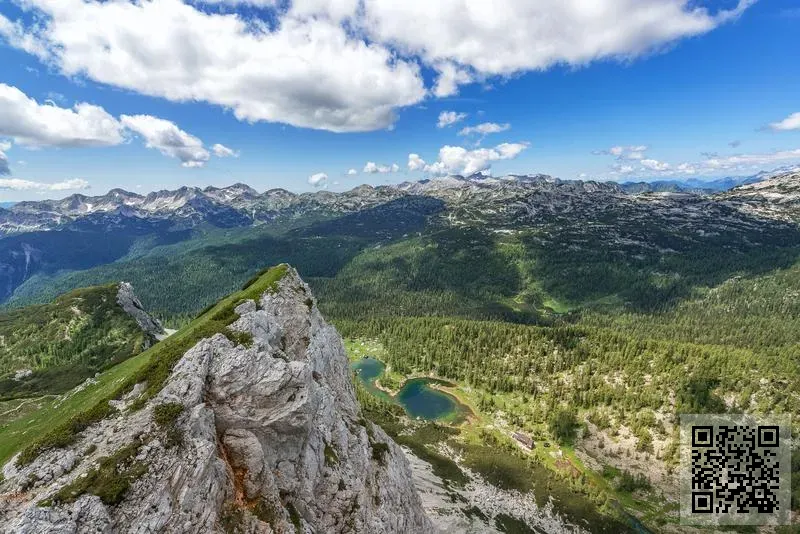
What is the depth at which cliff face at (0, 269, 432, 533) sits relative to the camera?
87.9 ft

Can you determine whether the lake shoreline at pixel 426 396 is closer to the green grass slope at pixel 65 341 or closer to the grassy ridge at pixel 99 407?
the green grass slope at pixel 65 341

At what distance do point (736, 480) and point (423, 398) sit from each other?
100423mm

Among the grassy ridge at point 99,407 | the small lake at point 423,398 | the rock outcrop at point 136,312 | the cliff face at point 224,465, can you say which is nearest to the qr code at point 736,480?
the small lake at point 423,398

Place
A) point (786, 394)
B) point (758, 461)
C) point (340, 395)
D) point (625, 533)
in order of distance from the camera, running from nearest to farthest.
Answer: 1. point (340, 395)
2. point (625, 533)
3. point (758, 461)
4. point (786, 394)

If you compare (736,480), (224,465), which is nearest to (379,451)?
(224,465)

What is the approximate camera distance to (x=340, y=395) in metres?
65.5

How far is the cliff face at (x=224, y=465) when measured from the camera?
87.9ft

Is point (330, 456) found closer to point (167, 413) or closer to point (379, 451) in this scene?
point (379, 451)

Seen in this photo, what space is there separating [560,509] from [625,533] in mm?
14106

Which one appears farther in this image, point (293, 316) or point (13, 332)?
point (13, 332)

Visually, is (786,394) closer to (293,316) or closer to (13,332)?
(293,316)

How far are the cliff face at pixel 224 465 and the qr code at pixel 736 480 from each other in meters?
88.8

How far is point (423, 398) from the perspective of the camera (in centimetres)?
16612

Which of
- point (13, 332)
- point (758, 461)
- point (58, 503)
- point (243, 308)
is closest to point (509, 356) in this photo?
point (758, 461)
